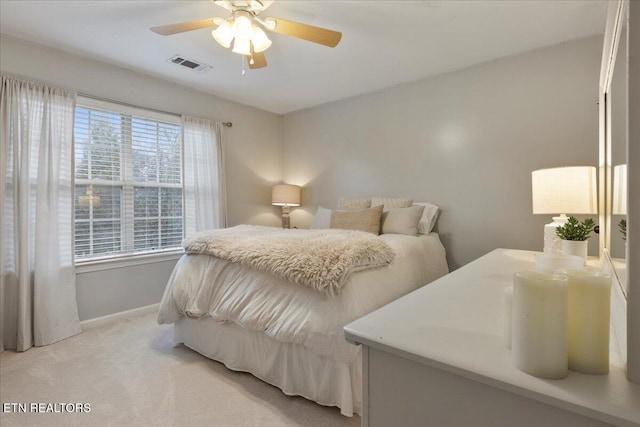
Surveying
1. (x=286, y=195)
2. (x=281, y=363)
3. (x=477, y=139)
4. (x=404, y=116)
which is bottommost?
(x=281, y=363)

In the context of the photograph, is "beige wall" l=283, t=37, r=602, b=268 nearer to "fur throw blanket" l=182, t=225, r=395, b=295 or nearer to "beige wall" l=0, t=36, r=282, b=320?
"beige wall" l=0, t=36, r=282, b=320

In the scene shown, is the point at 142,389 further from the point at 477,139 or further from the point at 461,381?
the point at 477,139

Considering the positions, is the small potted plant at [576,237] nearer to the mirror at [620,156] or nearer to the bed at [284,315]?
the mirror at [620,156]

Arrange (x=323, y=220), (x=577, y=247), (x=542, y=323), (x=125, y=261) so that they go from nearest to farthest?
1. (x=542, y=323)
2. (x=577, y=247)
3. (x=125, y=261)
4. (x=323, y=220)

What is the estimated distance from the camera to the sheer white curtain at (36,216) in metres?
2.30

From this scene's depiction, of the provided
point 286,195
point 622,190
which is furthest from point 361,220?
point 622,190

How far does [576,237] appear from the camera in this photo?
57.4 inches

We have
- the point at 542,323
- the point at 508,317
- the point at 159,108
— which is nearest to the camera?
the point at 542,323

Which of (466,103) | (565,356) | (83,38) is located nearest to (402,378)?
(565,356)

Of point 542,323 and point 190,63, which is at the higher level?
point 190,63

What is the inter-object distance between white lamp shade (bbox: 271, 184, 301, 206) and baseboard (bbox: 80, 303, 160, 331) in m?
1.84

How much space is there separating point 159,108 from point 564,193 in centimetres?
349

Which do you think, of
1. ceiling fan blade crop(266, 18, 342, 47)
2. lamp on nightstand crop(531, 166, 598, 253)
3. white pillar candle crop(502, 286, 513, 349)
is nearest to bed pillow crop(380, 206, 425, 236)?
lamp on nightstand crop(531, 166, 598, 253)

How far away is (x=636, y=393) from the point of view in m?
0.44
